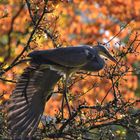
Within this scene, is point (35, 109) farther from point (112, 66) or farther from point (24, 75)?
point (112, 66)

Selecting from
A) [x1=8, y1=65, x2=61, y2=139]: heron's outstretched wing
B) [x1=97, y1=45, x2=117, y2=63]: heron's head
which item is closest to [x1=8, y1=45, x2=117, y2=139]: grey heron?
[x1=8, y1=65, x2=61, y2=139]: heron's outstretched wing

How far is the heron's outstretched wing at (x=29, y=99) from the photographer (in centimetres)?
584

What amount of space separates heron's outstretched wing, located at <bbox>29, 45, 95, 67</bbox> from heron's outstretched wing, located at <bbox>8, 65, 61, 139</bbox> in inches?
6.2

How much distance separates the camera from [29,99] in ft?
20.3

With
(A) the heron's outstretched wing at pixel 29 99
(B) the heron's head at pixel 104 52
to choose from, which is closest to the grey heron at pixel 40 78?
(A) the heron's outstretched wing at pixel 29 99

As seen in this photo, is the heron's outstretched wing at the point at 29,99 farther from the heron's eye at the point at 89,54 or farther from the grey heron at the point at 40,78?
the heron's eye at the point at 89,54

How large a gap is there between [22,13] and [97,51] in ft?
33.1

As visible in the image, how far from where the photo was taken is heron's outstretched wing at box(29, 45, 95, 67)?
577 cm

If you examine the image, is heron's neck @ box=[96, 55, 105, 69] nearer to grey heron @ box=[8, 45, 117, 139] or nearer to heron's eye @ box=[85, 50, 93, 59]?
grey heron @ box=[8, 45, 117, 139]

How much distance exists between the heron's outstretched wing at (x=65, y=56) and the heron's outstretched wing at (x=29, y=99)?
157 millimetres

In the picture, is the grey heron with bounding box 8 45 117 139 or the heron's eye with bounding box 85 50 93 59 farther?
the heron's eye with bounding box 85 50 93 59

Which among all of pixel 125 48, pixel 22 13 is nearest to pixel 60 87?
pixel 125 48

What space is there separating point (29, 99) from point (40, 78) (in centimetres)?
26

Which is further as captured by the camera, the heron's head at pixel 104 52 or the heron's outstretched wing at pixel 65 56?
the heron's head at pixel 104 52
